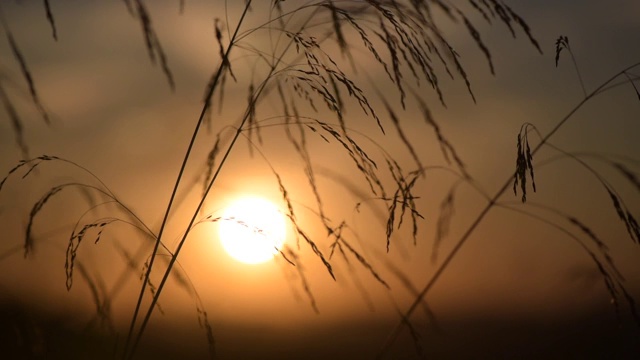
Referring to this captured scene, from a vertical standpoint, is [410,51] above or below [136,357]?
above

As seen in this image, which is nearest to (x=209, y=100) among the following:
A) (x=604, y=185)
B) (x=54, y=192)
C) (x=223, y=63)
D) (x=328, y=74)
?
(x=223, y=63)

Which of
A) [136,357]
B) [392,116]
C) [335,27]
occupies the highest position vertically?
[335,27]

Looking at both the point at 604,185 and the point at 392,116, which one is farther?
the point at 604,185

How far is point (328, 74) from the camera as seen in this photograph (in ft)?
5.10

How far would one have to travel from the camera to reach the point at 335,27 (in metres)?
1.56

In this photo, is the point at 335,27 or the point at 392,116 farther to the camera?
the point at 335,27

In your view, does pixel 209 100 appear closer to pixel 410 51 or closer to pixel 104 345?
pixel 410 51

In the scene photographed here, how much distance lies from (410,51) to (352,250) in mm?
424

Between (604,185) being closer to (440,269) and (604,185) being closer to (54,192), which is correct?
(440,269)

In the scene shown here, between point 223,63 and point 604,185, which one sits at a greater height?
point 223,63

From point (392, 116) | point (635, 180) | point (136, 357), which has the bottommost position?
point (136, 357)

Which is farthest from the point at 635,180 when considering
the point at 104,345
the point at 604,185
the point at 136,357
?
the point at 104,345

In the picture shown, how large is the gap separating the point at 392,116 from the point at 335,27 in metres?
0.28

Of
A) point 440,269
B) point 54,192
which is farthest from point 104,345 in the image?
point 440,269
